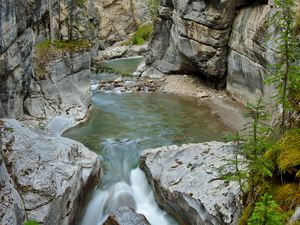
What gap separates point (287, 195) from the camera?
656cm

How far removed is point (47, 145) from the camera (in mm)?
11828

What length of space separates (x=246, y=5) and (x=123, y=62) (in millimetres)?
22413

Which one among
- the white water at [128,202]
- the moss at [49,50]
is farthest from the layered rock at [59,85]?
the white water at [128,202]

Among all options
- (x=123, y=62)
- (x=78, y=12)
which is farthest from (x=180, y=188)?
(x=123, y=62)

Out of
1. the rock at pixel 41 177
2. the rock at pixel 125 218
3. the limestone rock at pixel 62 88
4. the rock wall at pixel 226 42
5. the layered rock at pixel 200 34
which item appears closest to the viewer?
the rock at pixel 41 177

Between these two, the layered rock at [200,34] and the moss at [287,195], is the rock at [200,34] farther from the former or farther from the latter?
the moss at [287,195]

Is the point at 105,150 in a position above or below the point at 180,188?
below

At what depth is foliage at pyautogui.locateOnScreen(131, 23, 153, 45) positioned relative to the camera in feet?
176

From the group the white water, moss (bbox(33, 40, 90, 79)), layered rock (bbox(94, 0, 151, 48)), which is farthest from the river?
layered rock (bbox(94, 0, 151, 48))

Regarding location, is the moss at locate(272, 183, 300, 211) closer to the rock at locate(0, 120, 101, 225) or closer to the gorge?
the gorge

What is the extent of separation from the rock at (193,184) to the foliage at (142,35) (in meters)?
40.8

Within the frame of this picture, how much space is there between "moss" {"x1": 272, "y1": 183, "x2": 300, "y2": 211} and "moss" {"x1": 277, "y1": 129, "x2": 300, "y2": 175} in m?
0.27

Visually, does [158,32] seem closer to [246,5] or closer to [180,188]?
[246,5]

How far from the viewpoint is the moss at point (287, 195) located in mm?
6332
